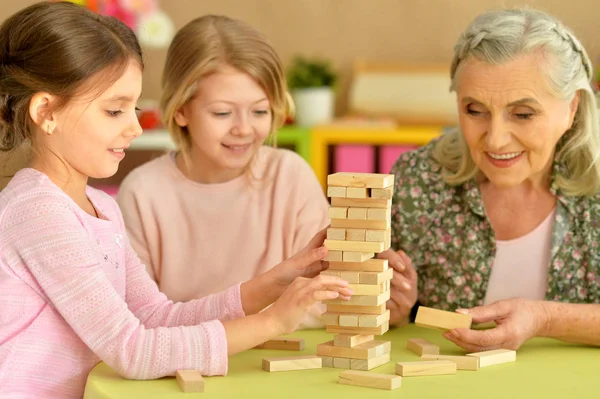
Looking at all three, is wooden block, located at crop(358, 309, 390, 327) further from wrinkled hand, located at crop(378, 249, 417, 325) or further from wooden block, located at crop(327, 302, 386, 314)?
wrinkled hand, located at crop(378, 249, 417, 325)

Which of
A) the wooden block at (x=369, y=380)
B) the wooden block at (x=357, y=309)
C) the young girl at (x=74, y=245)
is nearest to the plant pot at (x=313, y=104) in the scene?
the young girl at (x=74, y=245)

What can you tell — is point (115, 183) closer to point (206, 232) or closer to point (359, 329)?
point (206, 232)

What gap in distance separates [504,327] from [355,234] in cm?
42

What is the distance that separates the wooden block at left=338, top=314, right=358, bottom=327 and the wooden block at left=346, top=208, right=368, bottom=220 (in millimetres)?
196

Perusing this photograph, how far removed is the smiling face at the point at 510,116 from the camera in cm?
223

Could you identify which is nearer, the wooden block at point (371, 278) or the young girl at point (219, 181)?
the wooden block at point (371, 278)

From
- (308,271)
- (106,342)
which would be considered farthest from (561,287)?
(106,342)

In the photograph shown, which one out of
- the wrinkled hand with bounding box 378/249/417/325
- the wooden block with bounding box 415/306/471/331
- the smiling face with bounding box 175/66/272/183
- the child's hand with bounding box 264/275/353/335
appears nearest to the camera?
the child's hand with bounding box 264/275/353/335

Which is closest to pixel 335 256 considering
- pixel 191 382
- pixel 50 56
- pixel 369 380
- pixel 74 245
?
pixel 369 380

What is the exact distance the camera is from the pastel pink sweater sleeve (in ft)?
5.67

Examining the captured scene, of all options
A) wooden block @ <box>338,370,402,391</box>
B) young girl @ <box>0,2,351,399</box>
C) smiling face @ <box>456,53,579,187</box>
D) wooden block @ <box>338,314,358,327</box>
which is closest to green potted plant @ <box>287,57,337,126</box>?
smiling face @ <box>456,53,579,187</box>

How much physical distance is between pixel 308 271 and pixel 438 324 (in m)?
0.30

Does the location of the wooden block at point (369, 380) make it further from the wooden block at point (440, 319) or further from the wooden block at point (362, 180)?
the wooden block at point (362, 180)

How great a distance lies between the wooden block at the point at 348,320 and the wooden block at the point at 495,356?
250mm
